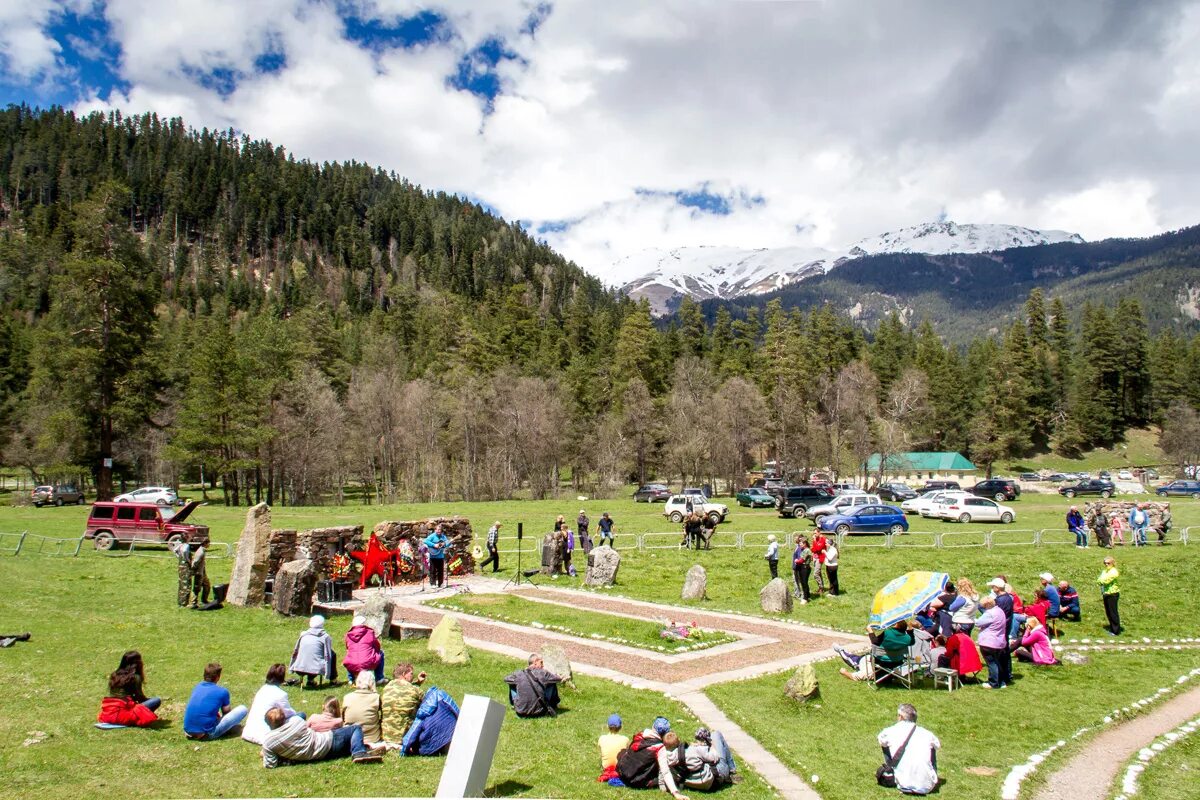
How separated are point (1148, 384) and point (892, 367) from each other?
37399 millimetres

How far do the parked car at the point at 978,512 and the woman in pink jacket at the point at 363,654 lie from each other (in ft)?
122

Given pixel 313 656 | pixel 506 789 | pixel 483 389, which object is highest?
pixel 483 389

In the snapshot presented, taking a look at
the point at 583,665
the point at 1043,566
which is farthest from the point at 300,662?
the point at 1043,566

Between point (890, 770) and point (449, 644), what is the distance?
8.40 metres

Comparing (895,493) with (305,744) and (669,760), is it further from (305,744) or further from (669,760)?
(305,744)

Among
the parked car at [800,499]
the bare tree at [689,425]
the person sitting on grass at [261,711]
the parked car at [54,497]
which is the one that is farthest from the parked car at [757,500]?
the parked car at [54,497]

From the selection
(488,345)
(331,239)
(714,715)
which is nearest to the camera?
(714,715)

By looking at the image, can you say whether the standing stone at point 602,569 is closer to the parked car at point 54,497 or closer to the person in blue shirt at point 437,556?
the person in blue shirt at point 437,556

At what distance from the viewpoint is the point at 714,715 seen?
39.2 ft

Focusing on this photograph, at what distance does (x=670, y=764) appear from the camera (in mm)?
9031

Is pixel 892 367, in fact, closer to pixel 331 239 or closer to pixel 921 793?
pixel 921 793

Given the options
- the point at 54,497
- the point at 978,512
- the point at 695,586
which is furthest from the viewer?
the point at 54,497

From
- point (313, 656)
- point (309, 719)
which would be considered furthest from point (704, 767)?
point (313, 656)

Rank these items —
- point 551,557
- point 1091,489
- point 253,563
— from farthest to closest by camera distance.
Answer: point 1091,489
point 551,557
point 253,563
